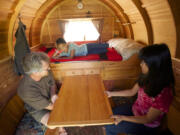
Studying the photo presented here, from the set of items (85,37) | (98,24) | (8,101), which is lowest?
(8,101)

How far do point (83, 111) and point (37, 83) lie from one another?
687mm

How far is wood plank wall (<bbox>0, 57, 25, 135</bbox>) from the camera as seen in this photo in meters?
1.82

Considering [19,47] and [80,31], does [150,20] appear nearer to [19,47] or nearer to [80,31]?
[80,31]

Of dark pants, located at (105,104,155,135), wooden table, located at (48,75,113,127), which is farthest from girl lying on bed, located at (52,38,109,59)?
dark pants, located at (105,104,155,135)

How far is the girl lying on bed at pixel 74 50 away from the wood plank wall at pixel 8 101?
978 millimetres

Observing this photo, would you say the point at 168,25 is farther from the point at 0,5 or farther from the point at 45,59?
the point at 0,5

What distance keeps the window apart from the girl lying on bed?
4.50 feet

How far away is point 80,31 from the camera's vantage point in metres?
4.47

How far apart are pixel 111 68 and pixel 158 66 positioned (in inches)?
69.6

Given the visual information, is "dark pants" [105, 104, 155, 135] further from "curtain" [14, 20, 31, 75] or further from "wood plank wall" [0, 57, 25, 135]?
"curtain" [14, 20, 31, 75]

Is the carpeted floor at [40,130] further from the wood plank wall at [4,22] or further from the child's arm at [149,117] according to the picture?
the wood plank wall at [4,22]

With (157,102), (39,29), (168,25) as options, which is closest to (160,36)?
(168,25)

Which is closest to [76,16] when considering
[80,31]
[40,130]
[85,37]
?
[80,31]

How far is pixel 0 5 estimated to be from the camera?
1874 mm
